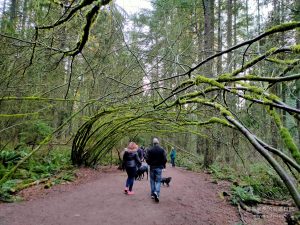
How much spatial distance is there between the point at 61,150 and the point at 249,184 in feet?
34.4

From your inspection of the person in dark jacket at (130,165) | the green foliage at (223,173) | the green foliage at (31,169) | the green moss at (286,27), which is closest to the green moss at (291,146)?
the green moss at (286,27)

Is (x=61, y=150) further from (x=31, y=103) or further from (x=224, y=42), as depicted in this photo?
(x=224, y=42)

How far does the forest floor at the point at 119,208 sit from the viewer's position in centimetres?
635

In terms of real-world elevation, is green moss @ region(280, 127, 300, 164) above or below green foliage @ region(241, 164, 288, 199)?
above

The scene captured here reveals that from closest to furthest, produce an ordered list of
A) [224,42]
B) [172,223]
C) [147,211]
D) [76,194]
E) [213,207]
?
[172,223] → [147,211] → [213,207] → [76,194] → [224,42]

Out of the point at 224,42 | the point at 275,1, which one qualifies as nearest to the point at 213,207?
the point at 275,1

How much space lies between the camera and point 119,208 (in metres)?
7.32

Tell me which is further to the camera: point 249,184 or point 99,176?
point 99,176

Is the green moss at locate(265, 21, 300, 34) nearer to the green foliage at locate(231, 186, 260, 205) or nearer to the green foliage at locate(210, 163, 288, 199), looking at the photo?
the green foliage at locate(210, 163, 288, 199)

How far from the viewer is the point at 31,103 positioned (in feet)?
35.9

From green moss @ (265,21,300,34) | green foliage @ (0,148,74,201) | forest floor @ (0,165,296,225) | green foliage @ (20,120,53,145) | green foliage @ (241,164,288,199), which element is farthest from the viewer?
green foliage @ (20,120,53,145)

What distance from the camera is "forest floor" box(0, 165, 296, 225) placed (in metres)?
6.35

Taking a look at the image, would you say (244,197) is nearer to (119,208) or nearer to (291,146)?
(119,208)

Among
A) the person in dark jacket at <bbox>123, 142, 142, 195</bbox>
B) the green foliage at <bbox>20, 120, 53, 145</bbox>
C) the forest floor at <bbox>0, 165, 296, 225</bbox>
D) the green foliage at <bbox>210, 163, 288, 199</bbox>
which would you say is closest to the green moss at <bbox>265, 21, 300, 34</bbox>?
the forest floor at <bbox>0, 165, 296, 225</bbox>
